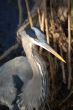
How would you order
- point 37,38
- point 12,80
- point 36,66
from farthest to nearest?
point 12,80, point 36,66, point 37,38

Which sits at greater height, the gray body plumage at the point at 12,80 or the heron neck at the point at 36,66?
the heron neck at the point at 36,66

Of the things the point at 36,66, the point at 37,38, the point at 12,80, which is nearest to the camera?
the point at 37,38

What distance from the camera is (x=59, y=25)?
371 cm

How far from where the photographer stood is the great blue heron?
3158 millimetres

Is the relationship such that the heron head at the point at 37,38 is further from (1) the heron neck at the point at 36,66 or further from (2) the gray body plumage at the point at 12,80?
(2) the gray body plumage at the point at 12,80

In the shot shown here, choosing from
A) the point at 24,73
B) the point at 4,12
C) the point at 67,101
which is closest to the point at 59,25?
the point at 24,73

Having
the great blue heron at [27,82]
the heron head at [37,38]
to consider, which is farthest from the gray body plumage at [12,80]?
the heron head at [37,38]

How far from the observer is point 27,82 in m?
3.35

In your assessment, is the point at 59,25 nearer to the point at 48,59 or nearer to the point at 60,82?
the point at 48,59

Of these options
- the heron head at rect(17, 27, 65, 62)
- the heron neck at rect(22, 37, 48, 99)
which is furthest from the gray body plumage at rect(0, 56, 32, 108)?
the heron head at rect(17, 27, 65, 62)

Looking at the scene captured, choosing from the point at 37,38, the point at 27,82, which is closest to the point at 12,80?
the point at 27,82

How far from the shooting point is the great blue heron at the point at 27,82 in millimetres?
3158

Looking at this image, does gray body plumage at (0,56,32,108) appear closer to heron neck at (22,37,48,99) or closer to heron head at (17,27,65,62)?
heron neck at (22,37,48,99)

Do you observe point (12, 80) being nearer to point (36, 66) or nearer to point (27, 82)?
point (27, 82)
